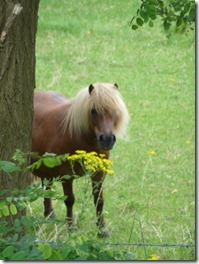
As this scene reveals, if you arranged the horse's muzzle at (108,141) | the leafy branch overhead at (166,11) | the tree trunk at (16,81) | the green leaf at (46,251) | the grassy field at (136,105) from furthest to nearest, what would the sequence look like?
the grassy field at (136,105), the horse's muzzle at (108,141), the leafy branch overhead at (166,11), the tree trunk at (16,81), the green leaf at (46,251)

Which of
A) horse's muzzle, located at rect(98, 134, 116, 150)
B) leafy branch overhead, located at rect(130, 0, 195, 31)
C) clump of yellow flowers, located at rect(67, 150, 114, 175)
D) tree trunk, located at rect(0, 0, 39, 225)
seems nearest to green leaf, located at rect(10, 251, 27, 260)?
clump of yellow flowers, located at rect(67, 150, 114, 175)

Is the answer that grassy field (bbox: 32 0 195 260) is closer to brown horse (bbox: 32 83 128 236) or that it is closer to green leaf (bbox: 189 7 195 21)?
brown horse (bbox: 32 83 128 236)

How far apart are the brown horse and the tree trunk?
70.0 inches

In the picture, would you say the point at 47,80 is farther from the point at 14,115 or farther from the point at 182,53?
the point at 14,115

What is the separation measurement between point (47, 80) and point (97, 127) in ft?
19.8

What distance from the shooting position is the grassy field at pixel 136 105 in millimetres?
6827

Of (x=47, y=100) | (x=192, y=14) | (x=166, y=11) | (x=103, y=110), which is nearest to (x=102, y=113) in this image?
(x=103, y=110)

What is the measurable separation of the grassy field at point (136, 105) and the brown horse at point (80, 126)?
0.93ft

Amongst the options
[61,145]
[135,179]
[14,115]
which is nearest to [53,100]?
[61,145]

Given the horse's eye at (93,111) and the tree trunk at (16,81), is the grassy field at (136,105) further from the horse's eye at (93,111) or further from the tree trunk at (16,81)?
the horse's eye at (93,111)

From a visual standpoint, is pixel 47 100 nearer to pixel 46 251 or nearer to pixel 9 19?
pixel 9 19

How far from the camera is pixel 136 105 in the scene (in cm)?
1141

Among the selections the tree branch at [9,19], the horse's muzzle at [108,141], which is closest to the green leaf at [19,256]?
the tree branch at [9,19]

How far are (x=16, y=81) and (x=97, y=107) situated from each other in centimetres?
218
